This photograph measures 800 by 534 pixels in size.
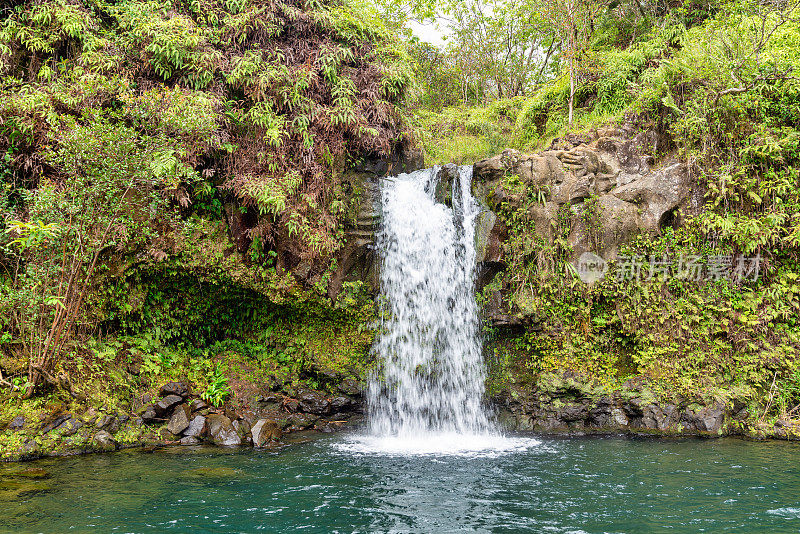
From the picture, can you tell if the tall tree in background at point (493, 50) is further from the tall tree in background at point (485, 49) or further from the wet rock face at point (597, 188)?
the wet rock face at point (597, 188)

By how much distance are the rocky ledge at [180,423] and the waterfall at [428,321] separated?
38.9 inches

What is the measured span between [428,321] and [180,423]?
5.08 m

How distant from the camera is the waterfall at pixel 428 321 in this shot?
9.76m

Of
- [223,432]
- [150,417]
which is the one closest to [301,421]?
[223,432]

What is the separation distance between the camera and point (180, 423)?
27.2 feet

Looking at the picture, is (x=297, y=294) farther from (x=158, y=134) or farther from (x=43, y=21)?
(x=43, y=21)

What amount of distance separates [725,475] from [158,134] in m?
10.4

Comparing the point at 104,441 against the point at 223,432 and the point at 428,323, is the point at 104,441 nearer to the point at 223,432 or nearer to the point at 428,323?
the point at 223,432

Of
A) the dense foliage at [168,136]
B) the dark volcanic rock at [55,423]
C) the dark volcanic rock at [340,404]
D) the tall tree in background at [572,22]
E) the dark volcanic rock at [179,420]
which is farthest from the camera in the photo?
the tall tree in background at [572,22]

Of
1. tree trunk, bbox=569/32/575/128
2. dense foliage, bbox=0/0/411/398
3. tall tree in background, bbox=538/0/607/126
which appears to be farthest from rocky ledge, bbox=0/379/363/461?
tall tree in background, bbox=538/0/607/126

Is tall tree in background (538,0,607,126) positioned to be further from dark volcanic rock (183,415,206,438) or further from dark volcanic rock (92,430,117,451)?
dark volcanic rock (92,430,117,451)

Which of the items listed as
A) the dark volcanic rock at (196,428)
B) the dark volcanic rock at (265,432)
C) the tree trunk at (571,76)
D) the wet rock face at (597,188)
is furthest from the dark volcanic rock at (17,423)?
the tree trunk at (571,76)

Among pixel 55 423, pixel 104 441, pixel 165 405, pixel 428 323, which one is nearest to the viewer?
pixel 55 423

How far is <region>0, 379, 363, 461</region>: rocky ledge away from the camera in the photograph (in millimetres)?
7234
